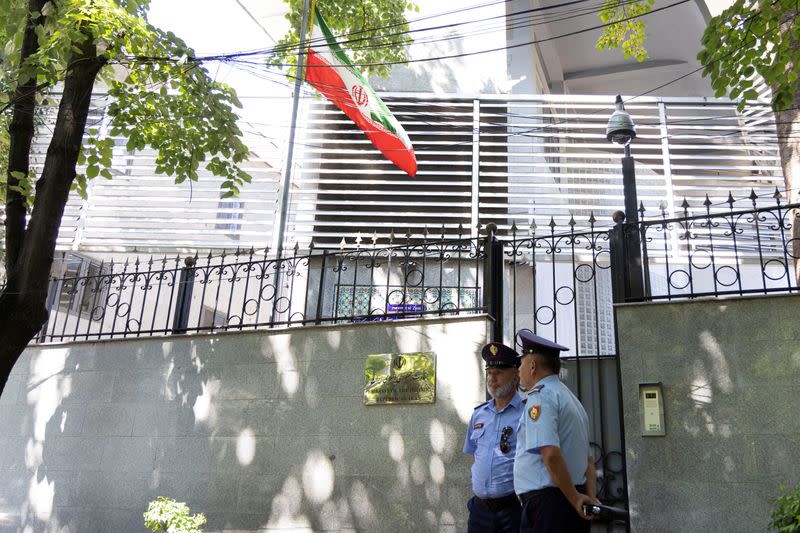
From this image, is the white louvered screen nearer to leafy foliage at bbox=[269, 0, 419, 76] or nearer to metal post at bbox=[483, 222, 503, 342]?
leafy foliage at bbox=[269, 0, 419, 76]

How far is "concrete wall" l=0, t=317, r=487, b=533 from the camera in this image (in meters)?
6.51

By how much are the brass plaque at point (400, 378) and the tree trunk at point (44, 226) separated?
3054 millimetres

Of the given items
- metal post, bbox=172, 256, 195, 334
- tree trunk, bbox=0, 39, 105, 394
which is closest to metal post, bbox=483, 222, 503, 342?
metal post, bbox=172, 256, 195, 334

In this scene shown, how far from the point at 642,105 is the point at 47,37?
28.6ft

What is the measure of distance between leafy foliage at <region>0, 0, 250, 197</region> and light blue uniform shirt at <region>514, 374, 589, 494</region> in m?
5.10

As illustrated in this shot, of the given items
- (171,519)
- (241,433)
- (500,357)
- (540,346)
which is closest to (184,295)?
(241,433)

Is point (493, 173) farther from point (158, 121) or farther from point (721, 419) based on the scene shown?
point (721, 419)

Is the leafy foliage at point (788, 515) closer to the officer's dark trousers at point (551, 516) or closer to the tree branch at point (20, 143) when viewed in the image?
the officer's dark trousers at point (551, 516)

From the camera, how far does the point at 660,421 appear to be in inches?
226

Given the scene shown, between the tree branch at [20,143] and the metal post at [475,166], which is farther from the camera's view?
the metal post at [475,166]

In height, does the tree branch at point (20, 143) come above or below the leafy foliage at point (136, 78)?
below

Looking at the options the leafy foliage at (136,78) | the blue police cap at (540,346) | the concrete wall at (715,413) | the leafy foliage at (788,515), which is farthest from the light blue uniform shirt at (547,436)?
Answer: the leafy foliage at (136,78)

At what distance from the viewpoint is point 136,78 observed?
26.5 feet

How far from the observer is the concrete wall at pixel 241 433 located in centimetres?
651
